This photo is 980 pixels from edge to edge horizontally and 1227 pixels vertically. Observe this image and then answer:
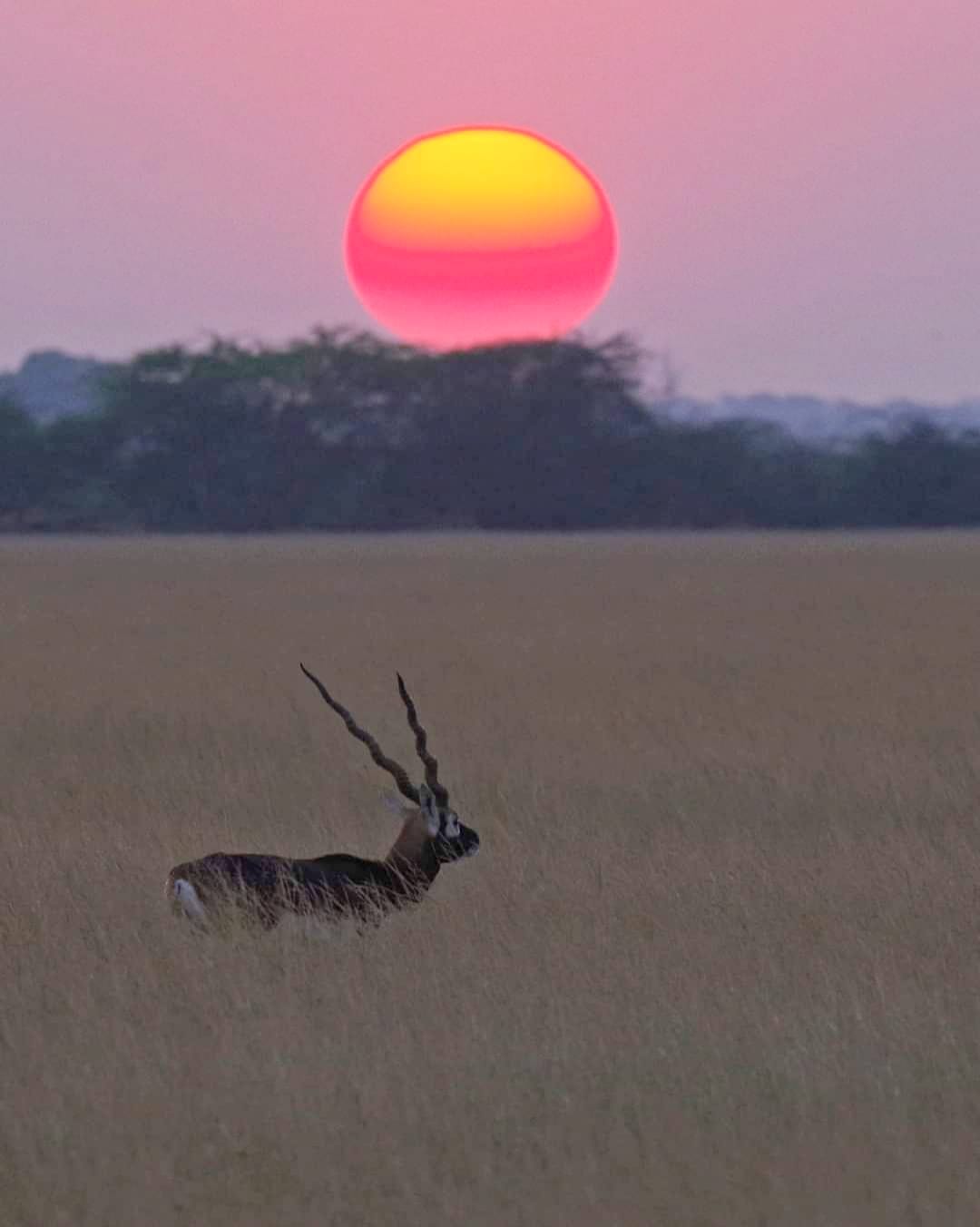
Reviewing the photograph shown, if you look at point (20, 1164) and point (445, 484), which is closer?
point (20, 1164)

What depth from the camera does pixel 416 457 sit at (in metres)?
85.3

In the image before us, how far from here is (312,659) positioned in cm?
2273

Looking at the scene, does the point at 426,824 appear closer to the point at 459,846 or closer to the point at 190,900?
the point at 459,846

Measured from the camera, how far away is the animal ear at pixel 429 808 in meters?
7.76

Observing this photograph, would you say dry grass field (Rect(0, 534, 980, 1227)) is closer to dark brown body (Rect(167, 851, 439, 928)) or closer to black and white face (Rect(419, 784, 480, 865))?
dark brown body (Rect(167, 851, 439, 928))

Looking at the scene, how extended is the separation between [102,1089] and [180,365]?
282 ft

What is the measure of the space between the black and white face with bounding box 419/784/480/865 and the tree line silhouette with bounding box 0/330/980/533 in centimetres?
7615

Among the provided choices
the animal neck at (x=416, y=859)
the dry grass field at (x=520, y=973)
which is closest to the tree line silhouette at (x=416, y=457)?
the dry grass field at (x=520, y=973)

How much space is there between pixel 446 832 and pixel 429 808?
0.34 feet

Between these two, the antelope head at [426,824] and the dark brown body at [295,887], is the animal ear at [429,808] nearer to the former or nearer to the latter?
the antelope head at [426,824]

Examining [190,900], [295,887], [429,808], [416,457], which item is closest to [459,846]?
[429,808]

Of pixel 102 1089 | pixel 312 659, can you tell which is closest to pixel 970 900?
pixel 102 1089

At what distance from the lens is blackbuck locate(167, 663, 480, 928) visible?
24.9 ft

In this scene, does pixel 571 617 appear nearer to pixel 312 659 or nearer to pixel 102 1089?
pixel 312 659
